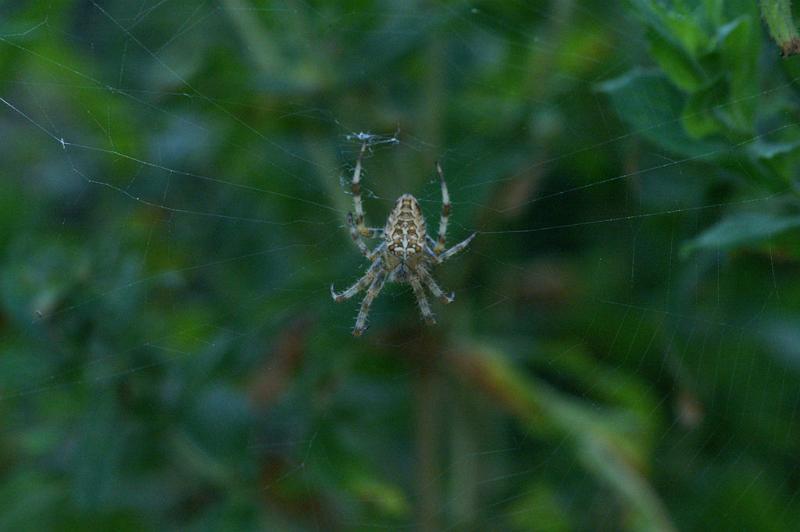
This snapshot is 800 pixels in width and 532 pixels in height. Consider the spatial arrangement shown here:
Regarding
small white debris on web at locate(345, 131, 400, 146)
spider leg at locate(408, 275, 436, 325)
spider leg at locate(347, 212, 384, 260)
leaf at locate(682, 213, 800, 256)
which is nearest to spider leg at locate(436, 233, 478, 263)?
spider leg at locate(408, 275, 436, 325)

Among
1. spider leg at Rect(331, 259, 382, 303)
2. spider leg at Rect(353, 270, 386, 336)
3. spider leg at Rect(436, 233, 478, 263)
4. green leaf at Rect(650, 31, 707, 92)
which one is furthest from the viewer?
spider leg at Rect(331, 259, 382, 303)

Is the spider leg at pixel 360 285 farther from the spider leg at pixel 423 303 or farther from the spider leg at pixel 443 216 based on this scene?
the spider leg at pixel 443 216

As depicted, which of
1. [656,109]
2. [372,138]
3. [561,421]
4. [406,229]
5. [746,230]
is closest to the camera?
[746,230]

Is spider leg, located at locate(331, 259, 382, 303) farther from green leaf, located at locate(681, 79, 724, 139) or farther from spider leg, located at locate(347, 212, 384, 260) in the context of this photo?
green leaf, located at locate(681, 79, 724, 139)

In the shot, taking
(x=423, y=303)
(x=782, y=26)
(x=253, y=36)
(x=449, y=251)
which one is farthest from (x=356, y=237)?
(x=782, y=26)

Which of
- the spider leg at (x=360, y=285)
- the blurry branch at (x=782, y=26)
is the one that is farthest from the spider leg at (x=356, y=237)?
the blurry branch at (x=782, y=26)

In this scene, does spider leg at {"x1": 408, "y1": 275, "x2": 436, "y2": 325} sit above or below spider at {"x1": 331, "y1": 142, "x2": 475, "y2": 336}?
A: below

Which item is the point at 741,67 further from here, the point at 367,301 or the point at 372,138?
the point at 367,301
